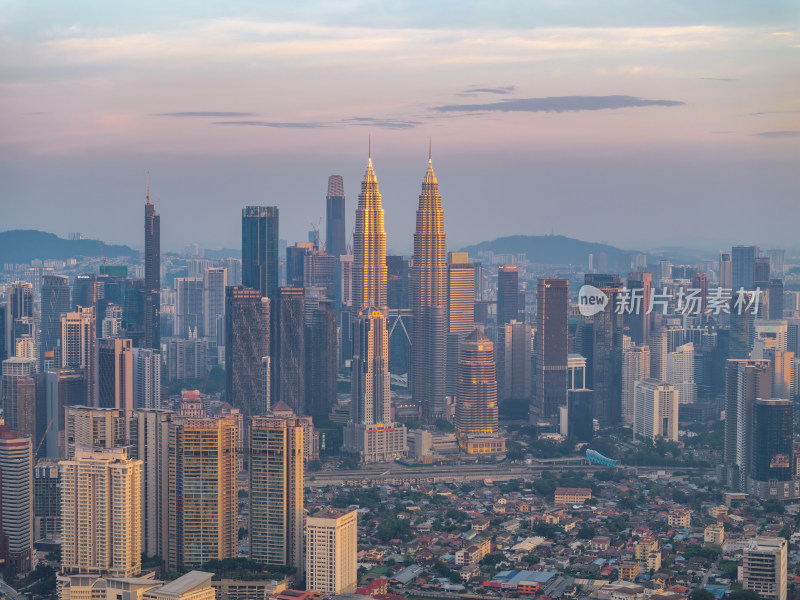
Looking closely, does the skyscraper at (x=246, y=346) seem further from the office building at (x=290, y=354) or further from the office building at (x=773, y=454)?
the office building at (x=773, y=454)

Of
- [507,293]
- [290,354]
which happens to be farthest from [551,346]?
[507,293]

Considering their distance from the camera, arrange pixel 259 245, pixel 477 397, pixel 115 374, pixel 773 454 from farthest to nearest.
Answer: pixel 259 245 < pixel 477 397 < pixel 115 374 < pixel 773 454

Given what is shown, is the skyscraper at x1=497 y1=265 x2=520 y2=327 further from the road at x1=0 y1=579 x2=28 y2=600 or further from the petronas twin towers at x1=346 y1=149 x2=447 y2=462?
the road at x1=0 y1=579 x2=28 y2=600

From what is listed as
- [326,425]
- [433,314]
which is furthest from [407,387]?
[326,425]

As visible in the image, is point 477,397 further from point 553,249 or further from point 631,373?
point 553,249

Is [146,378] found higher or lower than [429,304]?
lower

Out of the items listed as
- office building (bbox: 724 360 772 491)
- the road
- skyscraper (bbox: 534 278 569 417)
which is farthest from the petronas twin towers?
the road
